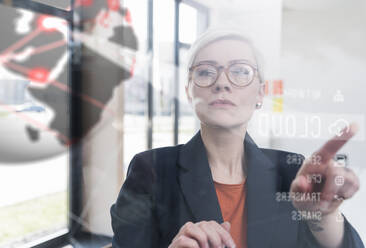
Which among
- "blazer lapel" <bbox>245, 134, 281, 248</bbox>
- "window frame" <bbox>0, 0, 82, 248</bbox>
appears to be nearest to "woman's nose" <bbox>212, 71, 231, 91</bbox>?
"blazer lapel" <bbox>245, 134, 281, 248</bbox>

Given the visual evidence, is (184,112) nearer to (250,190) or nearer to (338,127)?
(250,190)

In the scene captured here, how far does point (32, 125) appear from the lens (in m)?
1.27

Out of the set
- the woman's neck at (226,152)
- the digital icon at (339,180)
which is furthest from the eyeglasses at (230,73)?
the digital icon at (339,180)

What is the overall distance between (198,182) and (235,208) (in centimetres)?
13

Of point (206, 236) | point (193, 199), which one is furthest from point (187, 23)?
point (206, 236)

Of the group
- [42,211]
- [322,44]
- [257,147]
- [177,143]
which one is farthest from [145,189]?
[322,44]

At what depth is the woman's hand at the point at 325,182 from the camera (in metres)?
0.87

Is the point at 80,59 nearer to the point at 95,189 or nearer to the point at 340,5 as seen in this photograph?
the point at 95,189

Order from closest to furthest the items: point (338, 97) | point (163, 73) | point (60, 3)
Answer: point (338, 97)
point (163, 73)
point (60, 3)

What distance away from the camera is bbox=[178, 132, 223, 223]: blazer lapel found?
2.97ft

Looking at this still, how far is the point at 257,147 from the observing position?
3.01ft

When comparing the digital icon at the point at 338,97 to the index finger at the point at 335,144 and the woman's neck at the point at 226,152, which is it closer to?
the index finger at the point at 335,144

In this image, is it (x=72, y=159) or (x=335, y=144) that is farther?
(x=72, y=159)

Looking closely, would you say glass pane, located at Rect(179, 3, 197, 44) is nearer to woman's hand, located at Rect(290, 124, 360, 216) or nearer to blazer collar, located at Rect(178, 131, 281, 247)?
blazer collar, located at Rect(178, 131, 281, 247)
